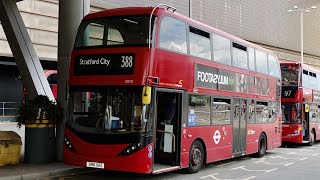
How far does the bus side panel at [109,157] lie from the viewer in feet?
32.7

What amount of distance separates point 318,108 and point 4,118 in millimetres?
20913

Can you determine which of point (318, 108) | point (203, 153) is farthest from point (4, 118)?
point (203, 153)

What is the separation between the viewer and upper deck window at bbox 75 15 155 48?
10406 millimetres

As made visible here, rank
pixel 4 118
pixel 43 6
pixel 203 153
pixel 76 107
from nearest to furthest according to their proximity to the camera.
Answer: pixel 76 107 < pixel 203 153 < pixel 4 118 < pixel 43 6

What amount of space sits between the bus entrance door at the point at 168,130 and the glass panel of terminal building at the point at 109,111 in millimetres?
1108

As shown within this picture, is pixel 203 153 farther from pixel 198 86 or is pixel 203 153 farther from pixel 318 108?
pixel 318 108

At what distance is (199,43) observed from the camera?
486 inches

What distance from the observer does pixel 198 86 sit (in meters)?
12.2

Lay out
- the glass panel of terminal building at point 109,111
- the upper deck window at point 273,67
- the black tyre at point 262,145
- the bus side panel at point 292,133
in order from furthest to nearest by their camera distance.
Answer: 1. the bus side panel at point 292,133
2. the upper deck window at point 273,67
3. the black tyre at point 262,145
4. the glass panel of terminal building at point 109,111

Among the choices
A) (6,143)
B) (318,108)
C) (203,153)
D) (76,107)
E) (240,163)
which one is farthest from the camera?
(318,108)

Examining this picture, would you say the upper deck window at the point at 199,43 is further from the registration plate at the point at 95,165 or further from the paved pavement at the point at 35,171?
the paved pavement at the point at 35,171

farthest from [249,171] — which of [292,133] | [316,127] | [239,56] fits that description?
[316,127]

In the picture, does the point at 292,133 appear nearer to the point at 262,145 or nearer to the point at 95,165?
the point at 262,145

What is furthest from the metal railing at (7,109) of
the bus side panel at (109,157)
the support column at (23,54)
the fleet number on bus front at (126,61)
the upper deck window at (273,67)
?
the fleet number on bus front at (126,61)
